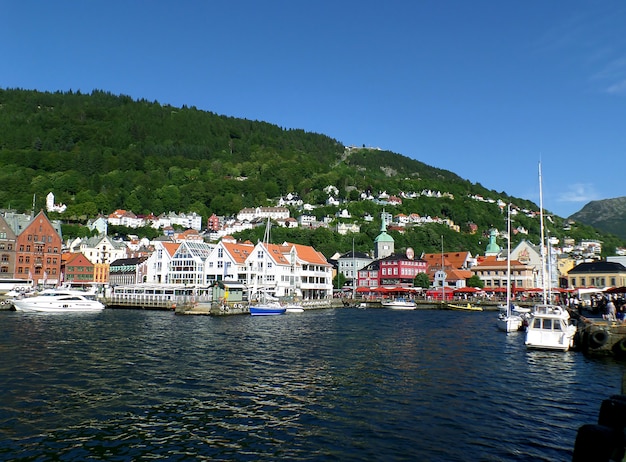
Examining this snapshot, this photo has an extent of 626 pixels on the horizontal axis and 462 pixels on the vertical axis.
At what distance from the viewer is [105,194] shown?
194875mm

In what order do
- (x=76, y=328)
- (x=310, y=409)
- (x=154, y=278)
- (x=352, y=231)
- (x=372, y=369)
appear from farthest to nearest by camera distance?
(x=352, y=231) → (x=154, y=278) → (x=76, y=328) → (x=372, y=369) → (x=310, y=409)

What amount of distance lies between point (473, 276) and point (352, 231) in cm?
7160

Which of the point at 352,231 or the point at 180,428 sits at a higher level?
the point at 352,231

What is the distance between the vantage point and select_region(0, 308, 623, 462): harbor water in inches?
620

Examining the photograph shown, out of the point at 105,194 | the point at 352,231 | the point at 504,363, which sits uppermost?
the point at 105,194

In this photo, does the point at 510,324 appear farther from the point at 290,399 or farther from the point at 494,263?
the point at 494,263

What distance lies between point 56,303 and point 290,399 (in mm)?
60463

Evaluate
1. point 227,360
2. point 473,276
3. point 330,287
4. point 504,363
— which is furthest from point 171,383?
point 473,276

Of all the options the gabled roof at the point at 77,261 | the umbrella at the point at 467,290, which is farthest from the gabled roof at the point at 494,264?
the gabled roof at the point at 77,261

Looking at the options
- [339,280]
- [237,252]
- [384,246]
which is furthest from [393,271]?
[237,252]

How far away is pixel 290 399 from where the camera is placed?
70.7ft

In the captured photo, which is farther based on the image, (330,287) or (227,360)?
(330,287)

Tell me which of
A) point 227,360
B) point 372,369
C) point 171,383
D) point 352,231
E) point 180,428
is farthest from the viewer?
point 352,231

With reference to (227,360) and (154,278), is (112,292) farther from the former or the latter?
(227,360)
